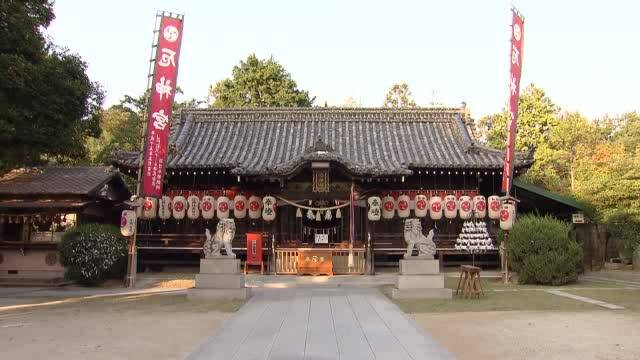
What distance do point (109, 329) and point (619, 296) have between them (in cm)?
1295

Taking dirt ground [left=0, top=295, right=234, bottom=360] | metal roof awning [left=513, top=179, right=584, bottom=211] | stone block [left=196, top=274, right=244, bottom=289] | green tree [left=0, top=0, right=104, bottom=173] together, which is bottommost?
dirt ground [left=0, top=295, right=234, bottom=360]

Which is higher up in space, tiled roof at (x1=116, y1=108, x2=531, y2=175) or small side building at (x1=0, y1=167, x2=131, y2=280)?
tiled roof at (x1=116, y1=108, x2=531, y2=175)

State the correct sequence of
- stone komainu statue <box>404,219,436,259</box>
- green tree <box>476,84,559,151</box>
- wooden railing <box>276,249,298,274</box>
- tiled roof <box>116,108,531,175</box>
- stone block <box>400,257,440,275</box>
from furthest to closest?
green tree <box>476,84,559,151</box>, tiled roof <box>116,108,531,175</box>, wooden railing <box>276,249,298,274</box>, stone komainu statue <box>404,219,436,259</box>, stone block <box>400,257,440,275</box>

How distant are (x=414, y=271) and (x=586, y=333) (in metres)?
5.39

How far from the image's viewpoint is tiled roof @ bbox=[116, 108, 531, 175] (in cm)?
2144

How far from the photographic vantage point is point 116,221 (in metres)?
24.9

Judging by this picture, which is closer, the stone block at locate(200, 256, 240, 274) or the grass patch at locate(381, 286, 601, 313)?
the grass patch at locate(381, 286, 601, 313)

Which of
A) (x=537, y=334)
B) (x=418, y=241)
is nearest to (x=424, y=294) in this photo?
(x=418, y=241)

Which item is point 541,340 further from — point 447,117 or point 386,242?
point 447,117

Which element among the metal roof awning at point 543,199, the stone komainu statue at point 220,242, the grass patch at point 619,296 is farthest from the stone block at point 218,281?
the metal roof awning at point 543,199

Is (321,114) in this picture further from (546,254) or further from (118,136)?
(118,136)

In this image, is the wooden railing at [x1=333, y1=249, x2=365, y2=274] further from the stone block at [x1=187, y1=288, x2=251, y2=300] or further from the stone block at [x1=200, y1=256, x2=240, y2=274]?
the stone block at [x1=187, y1=288, x2=251, y2=300]

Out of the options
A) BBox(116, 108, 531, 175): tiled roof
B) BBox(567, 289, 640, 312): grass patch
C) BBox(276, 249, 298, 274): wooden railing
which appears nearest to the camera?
BBox(567, 289, 640, 312): grass patch

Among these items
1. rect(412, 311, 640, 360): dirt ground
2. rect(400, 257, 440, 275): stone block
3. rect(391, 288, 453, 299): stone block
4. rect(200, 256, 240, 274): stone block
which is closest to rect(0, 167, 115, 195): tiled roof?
rect(200, 256, 240, 274): stone block
